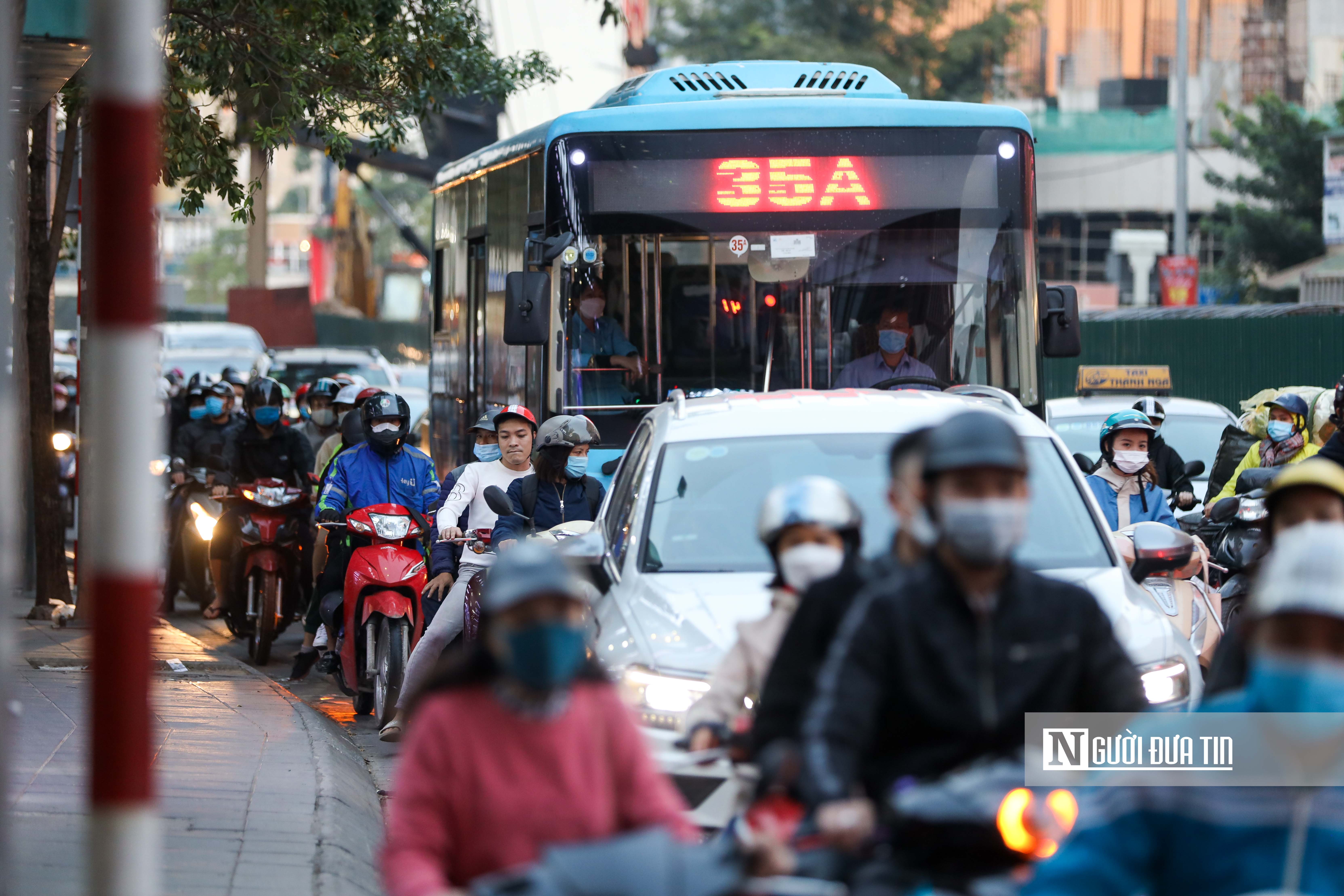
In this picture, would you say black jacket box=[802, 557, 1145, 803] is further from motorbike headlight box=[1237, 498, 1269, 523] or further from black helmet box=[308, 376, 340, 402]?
black helmet box=[308, 376, 340, 402]

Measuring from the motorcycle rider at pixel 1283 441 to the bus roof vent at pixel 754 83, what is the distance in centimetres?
286

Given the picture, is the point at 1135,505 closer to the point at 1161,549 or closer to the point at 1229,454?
the point at 1229,454

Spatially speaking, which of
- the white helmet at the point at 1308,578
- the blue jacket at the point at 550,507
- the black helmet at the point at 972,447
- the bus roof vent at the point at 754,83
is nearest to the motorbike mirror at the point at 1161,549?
the black helmet at the point at 972,447

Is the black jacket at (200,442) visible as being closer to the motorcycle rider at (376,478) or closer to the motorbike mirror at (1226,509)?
the motorcycle rider at (376,478)

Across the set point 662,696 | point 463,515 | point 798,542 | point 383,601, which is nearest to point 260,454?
point 383,601

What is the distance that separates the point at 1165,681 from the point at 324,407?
9.95m

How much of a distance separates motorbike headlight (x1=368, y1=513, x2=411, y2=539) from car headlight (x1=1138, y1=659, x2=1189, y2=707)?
515 cm

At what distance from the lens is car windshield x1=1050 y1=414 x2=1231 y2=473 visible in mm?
14820

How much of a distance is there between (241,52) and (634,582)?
738cm

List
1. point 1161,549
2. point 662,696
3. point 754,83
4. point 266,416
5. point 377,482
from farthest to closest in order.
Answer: point 266,416, point 754,83, point 377,482, point 1161,549, point 662,696

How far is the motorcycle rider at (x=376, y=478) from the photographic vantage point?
1049 centimetres

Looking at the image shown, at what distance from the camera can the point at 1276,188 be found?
4003 cm

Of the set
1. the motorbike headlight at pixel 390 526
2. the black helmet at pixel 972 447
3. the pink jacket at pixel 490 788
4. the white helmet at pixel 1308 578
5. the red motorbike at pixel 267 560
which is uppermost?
the black helmet at pixel 972 447

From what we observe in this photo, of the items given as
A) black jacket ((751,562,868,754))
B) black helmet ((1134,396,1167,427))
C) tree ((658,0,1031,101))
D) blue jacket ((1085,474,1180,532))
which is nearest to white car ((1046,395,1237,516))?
black helmet ((1134,396,1167,427))
